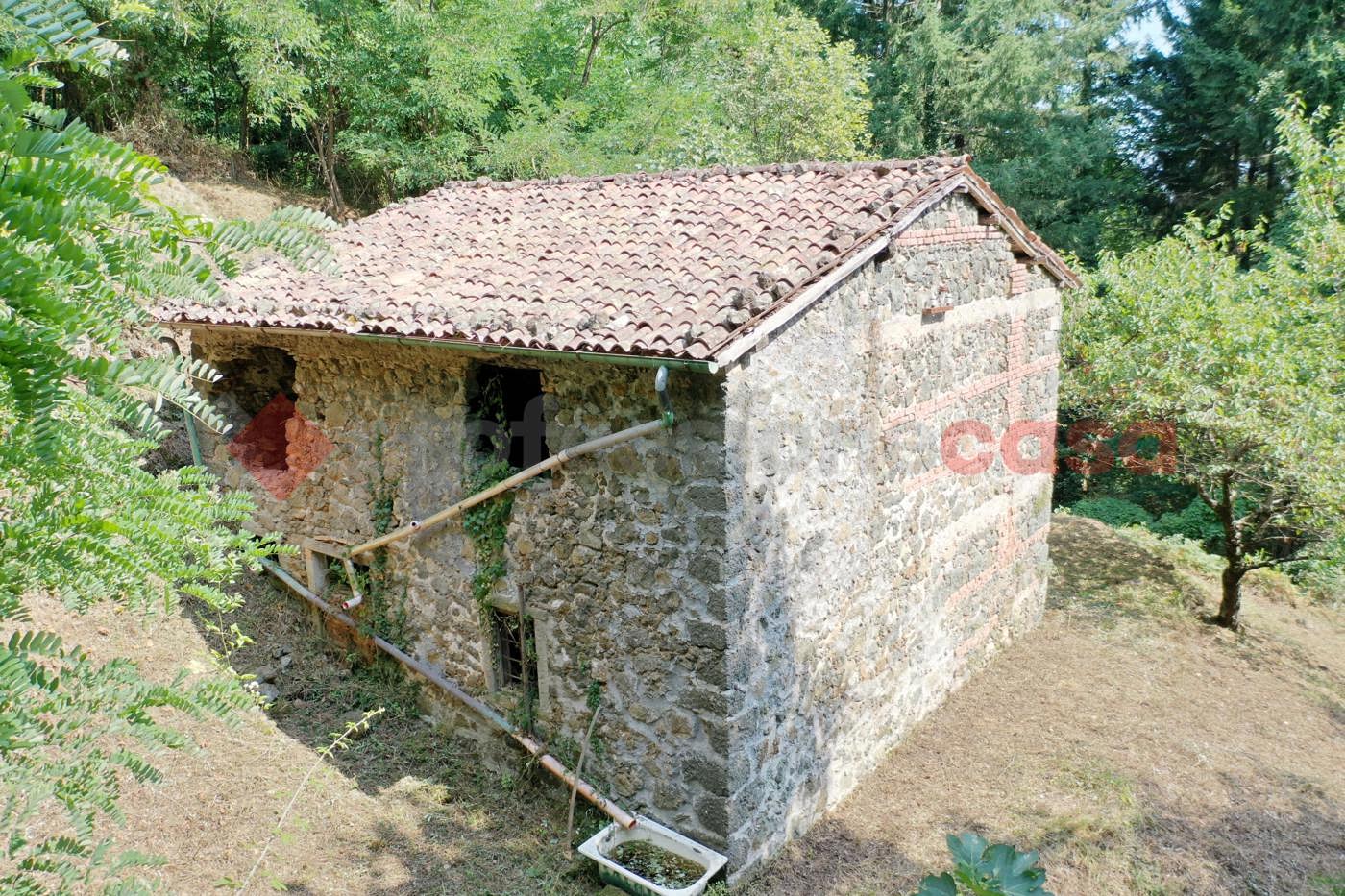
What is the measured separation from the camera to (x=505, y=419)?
7012 millimetres

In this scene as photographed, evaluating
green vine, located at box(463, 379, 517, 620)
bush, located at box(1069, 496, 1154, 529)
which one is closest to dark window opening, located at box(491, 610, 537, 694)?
green vine, located at box(463, 379, 517, 620)

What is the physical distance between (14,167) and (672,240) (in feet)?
18.1

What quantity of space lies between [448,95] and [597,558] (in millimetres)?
12975

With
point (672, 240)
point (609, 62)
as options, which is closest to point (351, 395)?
point (672, 240)

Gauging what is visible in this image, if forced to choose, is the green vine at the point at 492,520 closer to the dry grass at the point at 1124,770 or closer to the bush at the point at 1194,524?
the dry grass at the point at 1124,770

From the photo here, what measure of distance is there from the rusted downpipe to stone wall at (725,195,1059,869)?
100 centimetres

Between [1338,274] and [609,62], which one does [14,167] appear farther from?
[609,62]

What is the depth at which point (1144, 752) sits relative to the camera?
26.1 feet

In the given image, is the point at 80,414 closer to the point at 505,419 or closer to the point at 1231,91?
the point at 505,419

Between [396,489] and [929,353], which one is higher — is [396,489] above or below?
below

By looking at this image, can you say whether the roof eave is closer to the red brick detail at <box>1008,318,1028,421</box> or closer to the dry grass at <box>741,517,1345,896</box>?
the red brick detail at <box>1008,318,1028,421</box>

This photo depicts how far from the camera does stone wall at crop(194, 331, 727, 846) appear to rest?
5719 mm

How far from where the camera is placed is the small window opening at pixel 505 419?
6.96 meters

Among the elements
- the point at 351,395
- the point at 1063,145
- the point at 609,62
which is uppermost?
the point at 609,62
